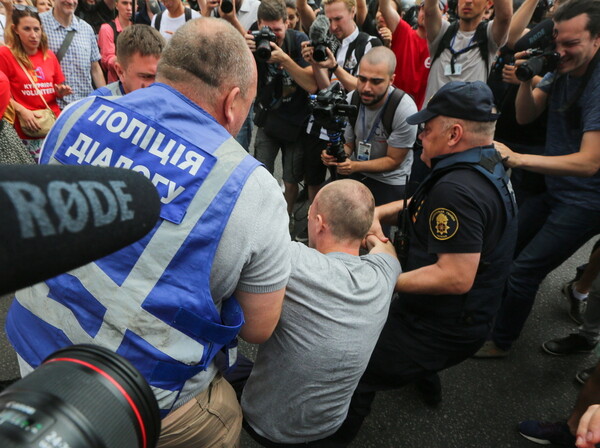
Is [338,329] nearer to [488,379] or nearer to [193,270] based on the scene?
[193,270]

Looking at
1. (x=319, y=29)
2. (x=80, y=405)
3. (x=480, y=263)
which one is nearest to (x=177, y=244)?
(x=80, y=405)

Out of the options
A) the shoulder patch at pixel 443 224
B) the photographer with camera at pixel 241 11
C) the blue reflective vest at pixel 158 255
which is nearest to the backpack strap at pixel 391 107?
the shoulder patch at pixel 443 224

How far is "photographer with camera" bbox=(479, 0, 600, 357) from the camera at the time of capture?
206 centimetres

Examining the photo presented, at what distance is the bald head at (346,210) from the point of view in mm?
1572

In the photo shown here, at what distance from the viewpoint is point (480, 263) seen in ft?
5.70

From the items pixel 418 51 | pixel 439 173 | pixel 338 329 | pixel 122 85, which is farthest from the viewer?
pixel 418 51

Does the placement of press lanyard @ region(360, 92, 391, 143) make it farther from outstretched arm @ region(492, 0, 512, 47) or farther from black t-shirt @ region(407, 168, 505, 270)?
black t-shirt @ region(407, 168, 505, 270)

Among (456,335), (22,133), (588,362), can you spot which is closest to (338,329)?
(456,335)

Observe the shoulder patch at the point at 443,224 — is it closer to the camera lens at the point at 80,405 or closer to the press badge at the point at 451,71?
the camera lens at the point at 80,405

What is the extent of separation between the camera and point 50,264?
15.0 inches

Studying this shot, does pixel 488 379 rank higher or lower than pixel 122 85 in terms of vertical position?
lower

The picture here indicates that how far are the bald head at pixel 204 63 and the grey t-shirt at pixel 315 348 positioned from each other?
56cm

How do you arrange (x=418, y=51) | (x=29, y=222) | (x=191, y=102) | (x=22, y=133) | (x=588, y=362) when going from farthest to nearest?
(x=418, y=51)
(x=22, y=133)
(x=588, y=362)
(x=191, y=102)
(x=29, y=222)

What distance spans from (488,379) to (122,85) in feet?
8.60
